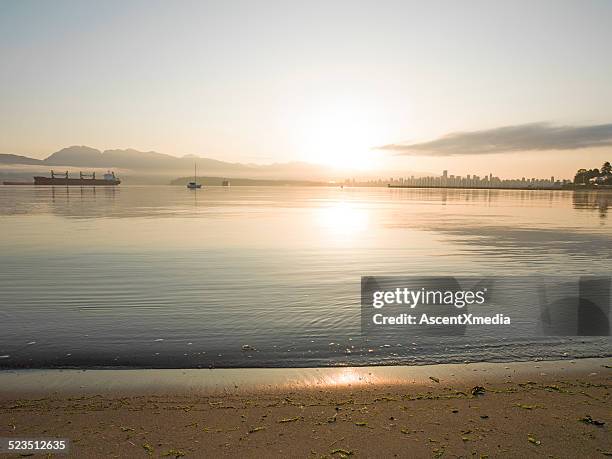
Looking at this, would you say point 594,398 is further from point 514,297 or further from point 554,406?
point 514,297

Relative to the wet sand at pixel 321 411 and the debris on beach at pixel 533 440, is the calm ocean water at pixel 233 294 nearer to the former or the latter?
the wet sand at pixel 321 411

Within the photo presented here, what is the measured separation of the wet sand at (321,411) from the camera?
4914mm

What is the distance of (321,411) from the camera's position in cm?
575

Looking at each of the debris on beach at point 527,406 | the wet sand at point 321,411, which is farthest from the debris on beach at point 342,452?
the debris on beach at point 527,406

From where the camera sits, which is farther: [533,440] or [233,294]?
[233,294]

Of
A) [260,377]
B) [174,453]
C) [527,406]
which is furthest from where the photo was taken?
[260,377]

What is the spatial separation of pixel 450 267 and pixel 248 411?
43.1ft

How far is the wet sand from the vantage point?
4.91 m

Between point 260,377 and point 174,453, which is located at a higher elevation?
point 174,453

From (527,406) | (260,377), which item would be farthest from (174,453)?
(527,406)

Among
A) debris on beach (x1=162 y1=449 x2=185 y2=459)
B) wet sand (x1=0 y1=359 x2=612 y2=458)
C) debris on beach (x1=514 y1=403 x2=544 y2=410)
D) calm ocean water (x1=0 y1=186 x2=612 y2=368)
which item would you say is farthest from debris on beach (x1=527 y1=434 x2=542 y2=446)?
debris on beach (x1=162 y1=449 x2=185 y2=459)

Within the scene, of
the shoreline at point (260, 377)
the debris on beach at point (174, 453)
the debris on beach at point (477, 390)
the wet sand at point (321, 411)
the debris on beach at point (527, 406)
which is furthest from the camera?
the shoreline at point (260, 377)

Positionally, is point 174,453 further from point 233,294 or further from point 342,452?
point 233,294

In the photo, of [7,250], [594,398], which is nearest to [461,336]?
[594,398]
